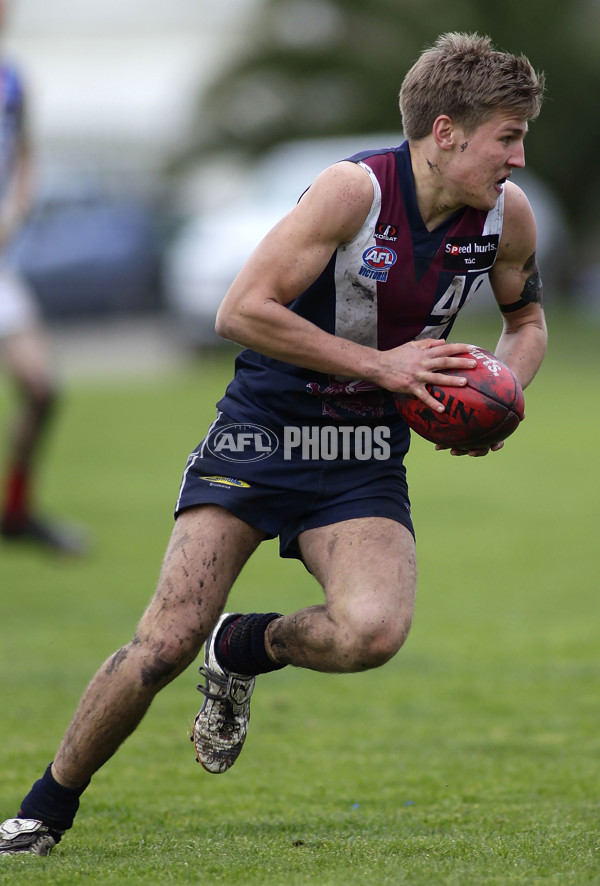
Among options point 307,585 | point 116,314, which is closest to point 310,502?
point 307,585

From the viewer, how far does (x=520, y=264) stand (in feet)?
14.3

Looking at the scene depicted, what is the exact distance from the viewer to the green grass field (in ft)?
12.3

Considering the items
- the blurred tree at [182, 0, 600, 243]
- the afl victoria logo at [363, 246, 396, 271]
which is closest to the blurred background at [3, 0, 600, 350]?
the blurred tree at [182, 0, 600, 243]

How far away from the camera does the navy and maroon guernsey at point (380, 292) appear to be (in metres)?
3.99

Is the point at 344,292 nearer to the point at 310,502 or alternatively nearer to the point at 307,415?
the point at 307,415

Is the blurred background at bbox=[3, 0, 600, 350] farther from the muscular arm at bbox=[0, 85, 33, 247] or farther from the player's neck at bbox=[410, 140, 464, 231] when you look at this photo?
the player's neck at bbox=[410, 140, 464, 231]

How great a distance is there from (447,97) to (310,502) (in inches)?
51.2

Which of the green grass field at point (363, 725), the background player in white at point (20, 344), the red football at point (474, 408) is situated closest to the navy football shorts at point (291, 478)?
the red football at point (474, 408)

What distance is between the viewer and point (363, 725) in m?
5.42

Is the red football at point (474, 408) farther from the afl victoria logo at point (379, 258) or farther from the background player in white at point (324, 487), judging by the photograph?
the afl victoria logo at point (379, 258)

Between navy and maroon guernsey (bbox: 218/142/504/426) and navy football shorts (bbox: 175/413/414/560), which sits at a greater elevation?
navy and maroon guernsey (bbox: 218/142/504/426)

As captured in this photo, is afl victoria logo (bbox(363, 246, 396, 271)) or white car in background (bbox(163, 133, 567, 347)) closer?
afl victoria logo (bbox(363, 246, 396, 271))

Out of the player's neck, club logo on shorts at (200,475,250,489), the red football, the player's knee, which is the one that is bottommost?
the player's knee

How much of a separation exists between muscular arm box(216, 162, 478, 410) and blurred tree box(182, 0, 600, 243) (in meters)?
20.5
